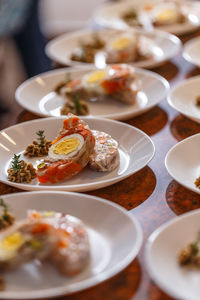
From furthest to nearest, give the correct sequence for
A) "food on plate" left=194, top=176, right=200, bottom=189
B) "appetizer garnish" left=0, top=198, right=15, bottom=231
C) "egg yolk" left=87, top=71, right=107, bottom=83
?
"egg yolk" left=87, top=71, right=107, bottom=83, "food on plate" left=194, top=176, right=200, bottom=189, "appetizer garnish" left=0, top=198, right=15, bottom=231

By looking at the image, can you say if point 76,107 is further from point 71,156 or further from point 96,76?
point 71,156

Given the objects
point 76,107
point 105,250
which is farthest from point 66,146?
point 105,250

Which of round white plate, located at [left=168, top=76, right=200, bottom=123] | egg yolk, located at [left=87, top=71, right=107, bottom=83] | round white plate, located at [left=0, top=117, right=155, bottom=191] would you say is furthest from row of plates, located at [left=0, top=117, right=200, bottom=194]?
egg yolk, located at [left=87, top=71, right=107, bottom=83]

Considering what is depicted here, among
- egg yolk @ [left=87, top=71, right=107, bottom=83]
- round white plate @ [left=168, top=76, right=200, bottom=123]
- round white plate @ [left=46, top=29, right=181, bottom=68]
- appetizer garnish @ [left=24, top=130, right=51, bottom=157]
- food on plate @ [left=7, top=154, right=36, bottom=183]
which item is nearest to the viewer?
food on plate @ [left=7, top=154, right=36, bottom=183]

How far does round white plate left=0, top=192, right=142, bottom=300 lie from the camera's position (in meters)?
1.45

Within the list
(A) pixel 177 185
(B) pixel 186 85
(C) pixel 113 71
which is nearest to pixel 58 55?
(C) pixel 113 71

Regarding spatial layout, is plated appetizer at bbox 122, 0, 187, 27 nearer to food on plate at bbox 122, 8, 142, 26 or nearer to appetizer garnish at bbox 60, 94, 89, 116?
food on plate at bbox 122, 8, 142, 26

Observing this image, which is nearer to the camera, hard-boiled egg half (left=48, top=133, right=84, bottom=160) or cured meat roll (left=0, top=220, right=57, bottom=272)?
cured meat roll (left=0, top=220, right=57, bottom=272)

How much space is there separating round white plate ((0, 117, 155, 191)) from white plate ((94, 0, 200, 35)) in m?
1.65

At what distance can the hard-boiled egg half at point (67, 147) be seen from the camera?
83.3 inches

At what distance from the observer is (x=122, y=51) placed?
10.6 feet

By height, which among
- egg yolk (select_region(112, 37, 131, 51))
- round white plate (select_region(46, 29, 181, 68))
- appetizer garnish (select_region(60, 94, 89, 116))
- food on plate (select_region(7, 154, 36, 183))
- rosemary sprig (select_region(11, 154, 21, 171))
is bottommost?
round white plate (select_region(46, 29, 181, 68))

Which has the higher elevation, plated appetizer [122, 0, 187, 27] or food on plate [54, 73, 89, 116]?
food on plate [54, 73, 89, 116]

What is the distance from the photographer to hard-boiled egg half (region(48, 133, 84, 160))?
212cm
